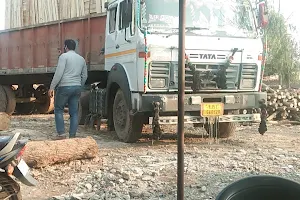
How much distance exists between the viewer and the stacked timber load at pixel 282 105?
1195 cm

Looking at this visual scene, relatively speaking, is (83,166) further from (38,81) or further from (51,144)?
(38,81)

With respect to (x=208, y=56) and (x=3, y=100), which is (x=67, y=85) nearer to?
(x=208, y=56)

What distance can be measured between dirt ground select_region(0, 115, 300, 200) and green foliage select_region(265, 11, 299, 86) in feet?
53.3

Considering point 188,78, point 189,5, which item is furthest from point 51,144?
point 189,5

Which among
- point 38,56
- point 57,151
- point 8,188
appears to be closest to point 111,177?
point 57,151

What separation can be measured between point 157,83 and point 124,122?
1214 mm

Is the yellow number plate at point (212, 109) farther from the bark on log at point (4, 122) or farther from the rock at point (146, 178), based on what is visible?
the bark on log at point (4, 122)

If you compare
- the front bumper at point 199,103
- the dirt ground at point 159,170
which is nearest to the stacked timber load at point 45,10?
the front bumper at point 199,103

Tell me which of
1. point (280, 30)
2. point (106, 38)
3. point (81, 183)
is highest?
point (280, 30)

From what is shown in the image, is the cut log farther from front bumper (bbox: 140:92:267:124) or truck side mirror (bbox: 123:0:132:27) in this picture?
truck side mirror (bbox: 123:0:132:27)

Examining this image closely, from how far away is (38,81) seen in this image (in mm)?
12430

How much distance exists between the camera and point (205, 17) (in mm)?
7543

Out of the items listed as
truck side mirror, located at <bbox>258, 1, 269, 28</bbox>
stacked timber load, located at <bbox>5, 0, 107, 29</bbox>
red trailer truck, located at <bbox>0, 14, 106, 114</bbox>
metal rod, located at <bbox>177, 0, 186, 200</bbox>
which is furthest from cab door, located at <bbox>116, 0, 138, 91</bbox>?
stacked timber load, located at <bbox>5, 0, 107, 29</bbox>

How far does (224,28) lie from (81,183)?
3.91 m
